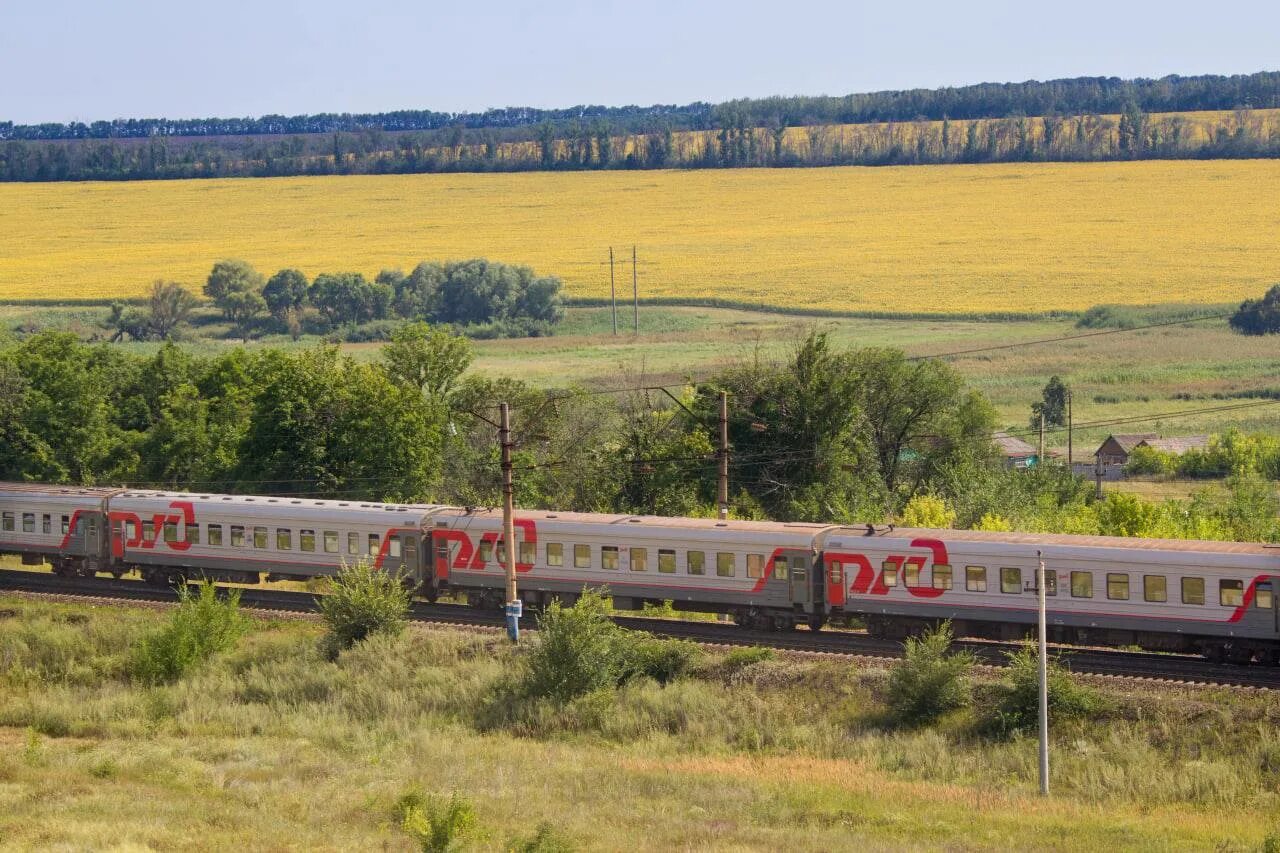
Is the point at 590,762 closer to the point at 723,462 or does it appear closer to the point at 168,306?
the point at 723,462

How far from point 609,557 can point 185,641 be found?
10165 mm

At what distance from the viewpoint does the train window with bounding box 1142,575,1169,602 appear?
3416 cm

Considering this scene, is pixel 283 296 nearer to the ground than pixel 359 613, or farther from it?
farther from it

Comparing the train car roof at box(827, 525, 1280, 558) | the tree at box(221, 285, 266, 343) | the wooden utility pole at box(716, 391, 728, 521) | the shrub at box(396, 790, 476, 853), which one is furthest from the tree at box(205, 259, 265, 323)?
the shrub at box(396, 790, 476, 853)

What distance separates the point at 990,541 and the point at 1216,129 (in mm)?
175355

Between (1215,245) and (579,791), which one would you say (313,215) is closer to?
(1215,245)

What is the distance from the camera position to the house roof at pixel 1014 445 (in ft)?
280

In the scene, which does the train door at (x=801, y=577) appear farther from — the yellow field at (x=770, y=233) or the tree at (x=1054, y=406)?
the yellow field at (x=770, y=233)

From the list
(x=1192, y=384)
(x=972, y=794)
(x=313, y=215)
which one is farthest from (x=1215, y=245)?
(x=972, y=794)

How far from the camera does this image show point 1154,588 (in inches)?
→ 1350

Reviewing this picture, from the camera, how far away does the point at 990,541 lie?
36.4 m

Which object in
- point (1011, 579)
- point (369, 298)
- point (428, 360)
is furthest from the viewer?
point (369, 298)

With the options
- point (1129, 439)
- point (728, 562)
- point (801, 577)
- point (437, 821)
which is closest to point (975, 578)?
point (801, 577)

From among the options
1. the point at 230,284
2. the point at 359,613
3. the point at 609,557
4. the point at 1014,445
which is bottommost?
the point at 1014,445
